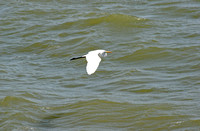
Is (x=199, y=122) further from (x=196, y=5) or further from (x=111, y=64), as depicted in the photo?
(x=196, y=5)

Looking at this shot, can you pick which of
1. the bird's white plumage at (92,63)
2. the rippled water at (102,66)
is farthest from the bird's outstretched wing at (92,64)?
the rippled water at (102,66)

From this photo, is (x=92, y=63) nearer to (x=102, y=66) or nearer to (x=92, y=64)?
(x=92, y=64)

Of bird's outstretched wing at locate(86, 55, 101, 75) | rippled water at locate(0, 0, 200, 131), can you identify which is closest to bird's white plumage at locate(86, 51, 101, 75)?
bird's outstretched wing at locate(86, 55, 101, 75)

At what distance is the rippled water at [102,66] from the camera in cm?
817

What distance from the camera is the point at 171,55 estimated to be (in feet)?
38.1

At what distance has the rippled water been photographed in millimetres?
8172

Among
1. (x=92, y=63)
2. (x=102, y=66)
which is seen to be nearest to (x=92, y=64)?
(x=92, y=63)

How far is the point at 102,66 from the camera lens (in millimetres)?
11164

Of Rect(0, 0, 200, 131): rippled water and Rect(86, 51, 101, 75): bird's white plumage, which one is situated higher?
Rect(86, 51, 101, 75): bird's white plumage

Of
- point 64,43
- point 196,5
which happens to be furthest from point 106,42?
point 196,5

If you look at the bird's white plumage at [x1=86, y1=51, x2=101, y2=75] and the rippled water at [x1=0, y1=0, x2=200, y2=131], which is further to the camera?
the rippled water at [x1=0, y1=0, x2=200, y2=131]

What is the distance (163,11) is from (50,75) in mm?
6829

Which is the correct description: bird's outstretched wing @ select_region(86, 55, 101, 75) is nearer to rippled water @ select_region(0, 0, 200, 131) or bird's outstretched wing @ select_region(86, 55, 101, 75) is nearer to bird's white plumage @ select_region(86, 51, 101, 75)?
bird's white plumage @ select_region(86, 51, 101, 75)

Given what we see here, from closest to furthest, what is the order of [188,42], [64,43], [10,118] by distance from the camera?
[10,118] → [188,42] → [64,43]
